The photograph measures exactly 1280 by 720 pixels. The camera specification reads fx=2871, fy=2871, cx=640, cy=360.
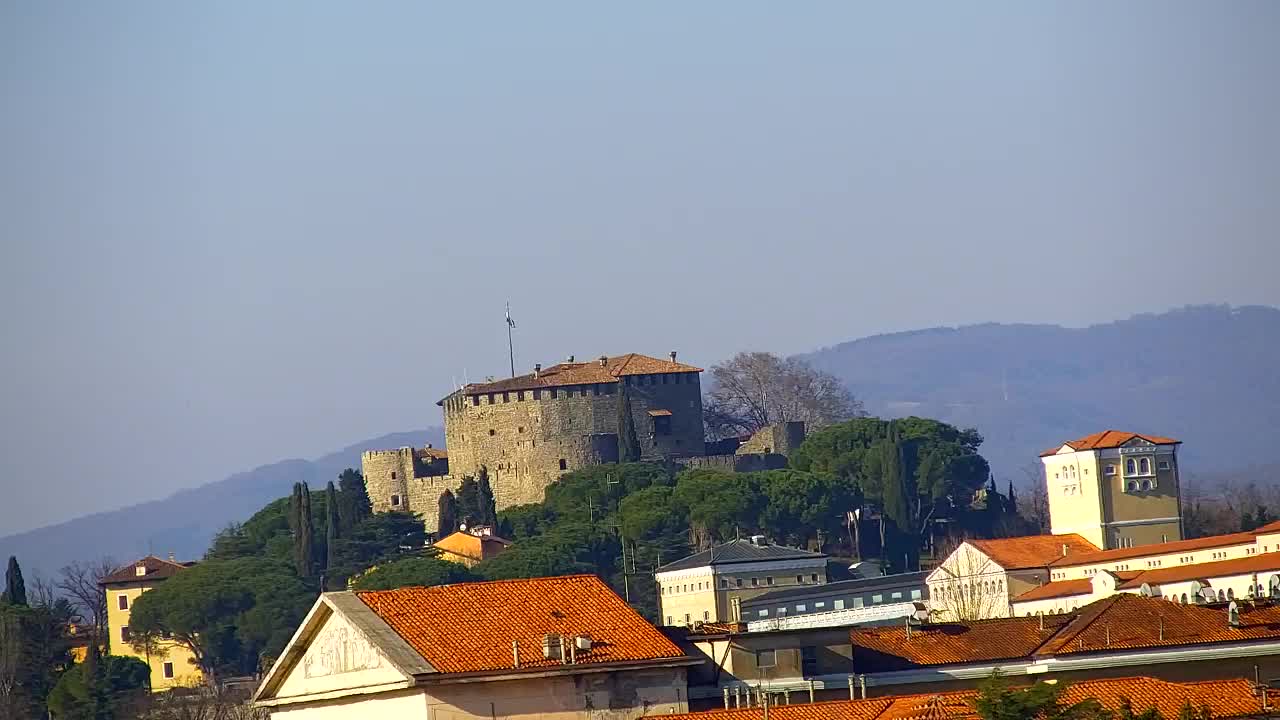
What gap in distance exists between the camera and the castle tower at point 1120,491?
102188mm

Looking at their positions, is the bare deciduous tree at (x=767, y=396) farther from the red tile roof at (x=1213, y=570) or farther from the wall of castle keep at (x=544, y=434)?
the red tile roof at (x=1213, y=570)

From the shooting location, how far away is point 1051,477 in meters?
106

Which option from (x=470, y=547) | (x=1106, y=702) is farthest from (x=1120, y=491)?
(x=1106, y=702)

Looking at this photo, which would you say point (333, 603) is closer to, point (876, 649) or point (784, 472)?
point (876, 649)

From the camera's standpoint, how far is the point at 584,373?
122 m

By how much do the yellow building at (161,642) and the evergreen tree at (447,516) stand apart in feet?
34.2

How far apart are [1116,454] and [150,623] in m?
35.7

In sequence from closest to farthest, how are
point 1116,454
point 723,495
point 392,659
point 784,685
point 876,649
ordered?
point 392,659 → point 784,685 → point 876,649 → point 1116,454 → point 723,495

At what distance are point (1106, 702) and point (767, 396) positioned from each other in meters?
119

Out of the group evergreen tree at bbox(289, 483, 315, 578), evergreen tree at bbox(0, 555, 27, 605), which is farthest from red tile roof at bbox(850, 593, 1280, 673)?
evergreen tree at bbox(289, 483, 315, 578)

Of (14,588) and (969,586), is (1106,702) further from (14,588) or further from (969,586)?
(14,588)

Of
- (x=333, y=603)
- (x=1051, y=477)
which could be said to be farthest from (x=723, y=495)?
(x=333, y=603)

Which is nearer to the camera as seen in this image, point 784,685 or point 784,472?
point 784,685

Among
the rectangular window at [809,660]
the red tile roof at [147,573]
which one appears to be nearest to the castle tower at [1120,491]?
the red tile roof at [147,573]
